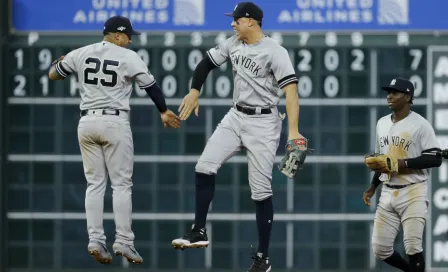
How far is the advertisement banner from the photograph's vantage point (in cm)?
1734

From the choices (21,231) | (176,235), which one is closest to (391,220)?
(176,235)

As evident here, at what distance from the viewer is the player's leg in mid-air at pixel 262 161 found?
45.8ft

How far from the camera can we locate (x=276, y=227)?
680 inches

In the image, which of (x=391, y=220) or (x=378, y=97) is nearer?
(x=391, y=220)

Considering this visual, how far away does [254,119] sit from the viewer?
45.9ft

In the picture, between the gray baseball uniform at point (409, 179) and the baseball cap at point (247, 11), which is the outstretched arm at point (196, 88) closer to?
the baseball cap at point (247, 11)

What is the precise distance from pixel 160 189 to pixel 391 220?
3.43m

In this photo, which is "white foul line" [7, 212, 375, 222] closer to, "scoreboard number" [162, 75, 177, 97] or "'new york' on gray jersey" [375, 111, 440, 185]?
"scoreboard number" [162, 75, 177, 97]

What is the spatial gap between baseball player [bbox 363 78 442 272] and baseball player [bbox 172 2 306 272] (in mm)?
959

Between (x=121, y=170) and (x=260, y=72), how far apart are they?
150 centimetres

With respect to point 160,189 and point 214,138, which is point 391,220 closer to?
point 214,138

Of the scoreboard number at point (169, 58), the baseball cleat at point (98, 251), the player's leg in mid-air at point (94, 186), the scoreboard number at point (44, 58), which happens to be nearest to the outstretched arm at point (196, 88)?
the player's leg in mid-air at point (94, 186)

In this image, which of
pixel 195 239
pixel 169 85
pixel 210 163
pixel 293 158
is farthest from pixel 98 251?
pixel 169 85

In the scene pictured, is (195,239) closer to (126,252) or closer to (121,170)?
(126,252)
